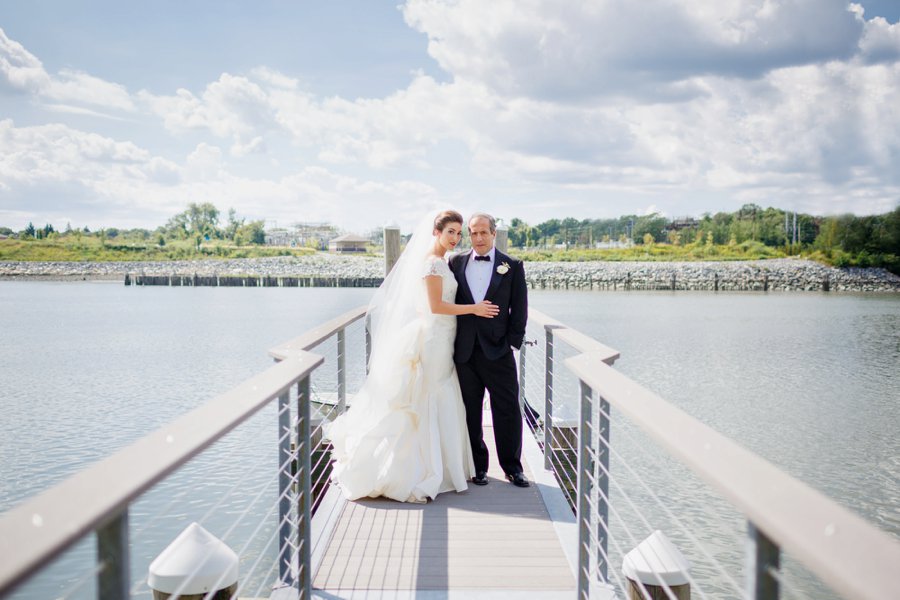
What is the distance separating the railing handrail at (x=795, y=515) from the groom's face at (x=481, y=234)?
225 centimetres

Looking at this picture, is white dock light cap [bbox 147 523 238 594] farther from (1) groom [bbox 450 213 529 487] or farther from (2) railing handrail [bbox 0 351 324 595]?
(1) groom [bbox 450 213 529 487]

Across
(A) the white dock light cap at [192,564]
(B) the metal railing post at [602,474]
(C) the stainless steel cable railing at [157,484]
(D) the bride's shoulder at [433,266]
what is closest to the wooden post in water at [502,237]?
(C) the stainless steel cable railing at [157,484]

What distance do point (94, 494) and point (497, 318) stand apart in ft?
9.64

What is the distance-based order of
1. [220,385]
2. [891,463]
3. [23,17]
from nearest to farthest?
1. [891,463]
2. [220,385]
3. [23,17]

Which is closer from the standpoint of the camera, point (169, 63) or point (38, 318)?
point (38, 318)

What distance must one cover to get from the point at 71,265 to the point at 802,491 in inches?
3467

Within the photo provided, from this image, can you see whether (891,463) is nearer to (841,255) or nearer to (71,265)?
(841,255)

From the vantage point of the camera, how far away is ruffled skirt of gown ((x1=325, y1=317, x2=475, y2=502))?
381cm

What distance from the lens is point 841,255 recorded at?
59.0m

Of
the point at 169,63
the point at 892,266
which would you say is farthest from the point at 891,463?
the point at 169,63

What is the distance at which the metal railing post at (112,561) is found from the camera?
3.74 ft

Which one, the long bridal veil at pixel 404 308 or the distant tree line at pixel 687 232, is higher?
the distant tree line at pixel 687 232

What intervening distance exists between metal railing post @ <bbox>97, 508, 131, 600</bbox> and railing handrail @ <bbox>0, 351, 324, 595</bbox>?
71mm

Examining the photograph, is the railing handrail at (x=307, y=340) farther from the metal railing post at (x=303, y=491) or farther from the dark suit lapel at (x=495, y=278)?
the dark suit lapel at (x=495, y=278)
